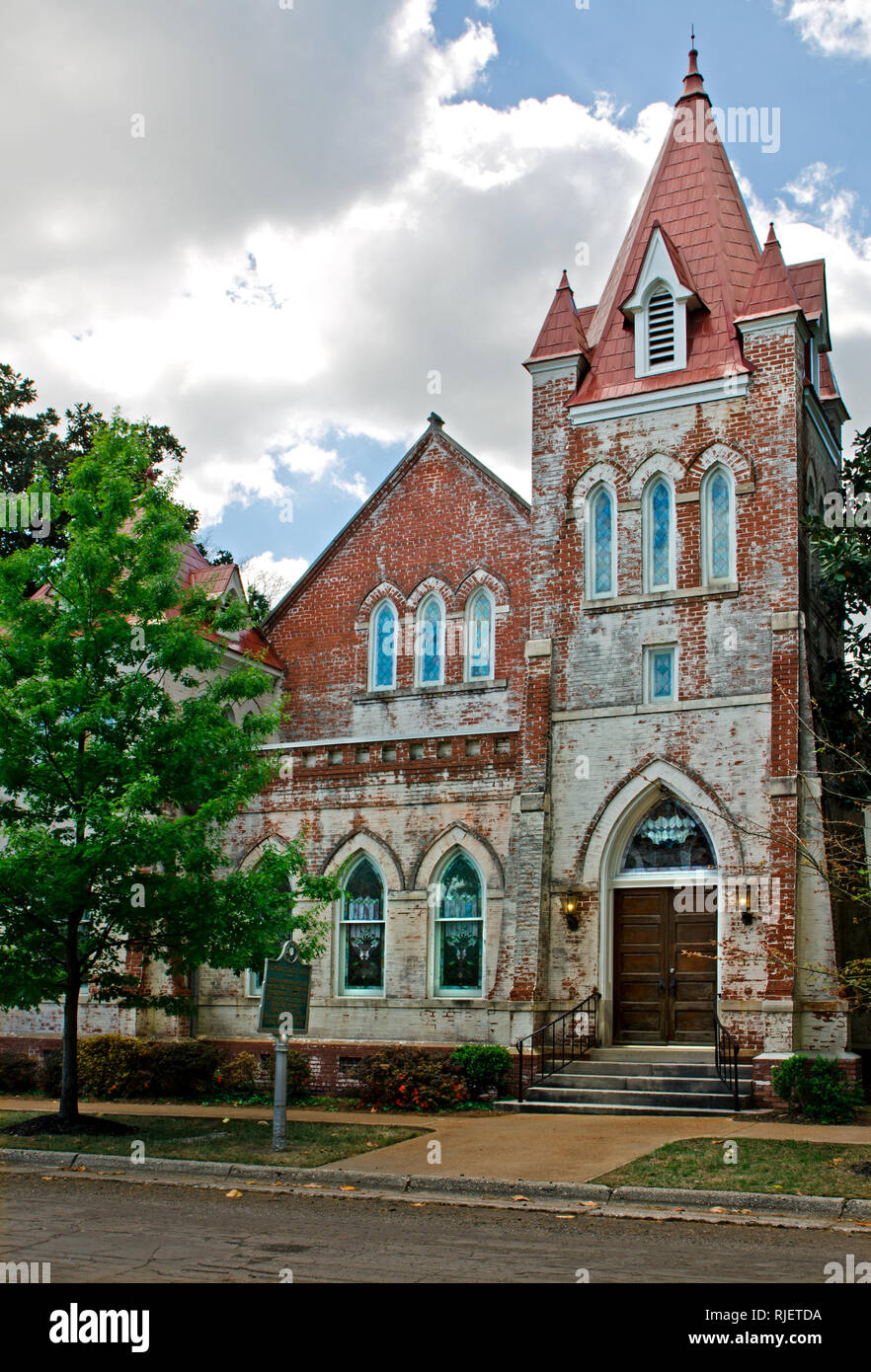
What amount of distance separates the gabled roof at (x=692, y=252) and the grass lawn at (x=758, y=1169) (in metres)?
12.0

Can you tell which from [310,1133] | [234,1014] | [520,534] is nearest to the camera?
[310,1133]

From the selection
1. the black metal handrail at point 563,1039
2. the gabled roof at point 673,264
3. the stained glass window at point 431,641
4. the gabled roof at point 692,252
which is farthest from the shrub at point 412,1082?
the gabled roof at point 673,264

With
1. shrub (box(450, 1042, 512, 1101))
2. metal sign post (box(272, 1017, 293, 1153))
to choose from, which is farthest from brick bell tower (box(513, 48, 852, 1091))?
metal sign post (box(272, 1017, 293, 1153))

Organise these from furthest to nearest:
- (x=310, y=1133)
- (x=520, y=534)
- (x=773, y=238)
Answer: (x=520, y=534) → (x=773, y=238) → (x=310, y=1133)

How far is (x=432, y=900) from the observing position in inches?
823

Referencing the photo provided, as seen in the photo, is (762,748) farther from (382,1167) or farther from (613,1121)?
(382,1167)

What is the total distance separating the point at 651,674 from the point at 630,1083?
6.18 meters

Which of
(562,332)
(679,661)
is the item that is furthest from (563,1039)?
(562,332)

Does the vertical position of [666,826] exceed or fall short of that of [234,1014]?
it exceeds it

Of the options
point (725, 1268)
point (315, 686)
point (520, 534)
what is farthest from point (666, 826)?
point (725, 1268)

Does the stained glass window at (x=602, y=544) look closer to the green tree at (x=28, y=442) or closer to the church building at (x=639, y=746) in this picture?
the church building at (x=639, y=746)

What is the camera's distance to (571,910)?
64.2 feet

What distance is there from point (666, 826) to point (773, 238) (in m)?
9.56

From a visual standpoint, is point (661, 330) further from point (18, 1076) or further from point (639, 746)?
point (18, 1076)
